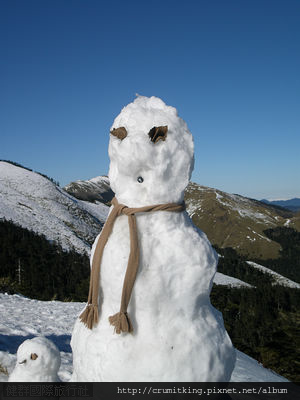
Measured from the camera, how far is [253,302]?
1072 inches

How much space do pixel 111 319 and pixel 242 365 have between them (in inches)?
239

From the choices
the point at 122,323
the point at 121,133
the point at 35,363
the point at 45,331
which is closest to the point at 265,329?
the point at 45,331

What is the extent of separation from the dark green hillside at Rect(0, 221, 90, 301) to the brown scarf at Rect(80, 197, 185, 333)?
13445mm

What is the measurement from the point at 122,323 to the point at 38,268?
67.0 ft

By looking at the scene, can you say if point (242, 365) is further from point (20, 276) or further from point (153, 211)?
point (20, 276)

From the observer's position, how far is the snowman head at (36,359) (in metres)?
3.71

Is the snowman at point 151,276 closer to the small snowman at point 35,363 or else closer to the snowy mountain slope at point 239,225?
the small snowman at point 35,363

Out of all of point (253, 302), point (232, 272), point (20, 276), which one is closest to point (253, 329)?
point (253, 302)

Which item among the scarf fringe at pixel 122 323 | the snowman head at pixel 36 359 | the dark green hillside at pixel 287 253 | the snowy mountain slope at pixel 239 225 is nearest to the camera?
the scarf fringe at pixel 122 323

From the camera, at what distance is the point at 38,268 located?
21625mm

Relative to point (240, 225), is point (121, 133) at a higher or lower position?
higher

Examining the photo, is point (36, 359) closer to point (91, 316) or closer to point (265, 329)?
point (91, 316)

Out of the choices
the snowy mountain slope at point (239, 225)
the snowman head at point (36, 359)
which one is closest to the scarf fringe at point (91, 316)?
the snowman head at point (36, 359)

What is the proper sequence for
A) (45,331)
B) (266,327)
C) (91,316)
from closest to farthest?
(91,316) → (45,331) → (266,327)
